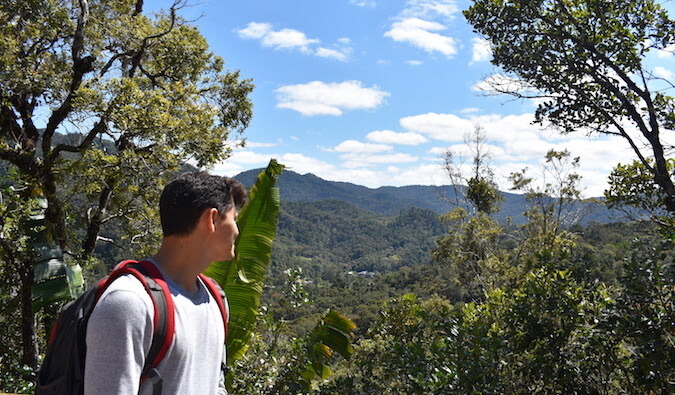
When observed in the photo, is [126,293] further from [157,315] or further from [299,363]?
[299,363]

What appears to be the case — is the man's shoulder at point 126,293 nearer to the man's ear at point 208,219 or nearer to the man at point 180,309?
the man at point 180,309

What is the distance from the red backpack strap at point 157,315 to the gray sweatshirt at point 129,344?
14mm

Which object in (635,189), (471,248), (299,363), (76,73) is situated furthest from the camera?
(471,248)

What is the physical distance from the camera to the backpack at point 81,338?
0.88 m

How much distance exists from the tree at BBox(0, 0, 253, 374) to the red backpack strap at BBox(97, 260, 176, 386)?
5542mm

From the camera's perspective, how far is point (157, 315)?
3.05ft

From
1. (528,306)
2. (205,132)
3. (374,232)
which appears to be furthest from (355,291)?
(374,232)

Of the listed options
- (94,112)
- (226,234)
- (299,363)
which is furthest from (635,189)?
(94,112)

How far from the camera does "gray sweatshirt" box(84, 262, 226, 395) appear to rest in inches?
33.4

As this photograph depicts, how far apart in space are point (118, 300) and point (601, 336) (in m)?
2.83

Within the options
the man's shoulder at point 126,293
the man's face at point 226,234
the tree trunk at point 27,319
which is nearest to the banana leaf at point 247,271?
the man's face at point 226,234

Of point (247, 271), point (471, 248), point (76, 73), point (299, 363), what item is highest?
point (76, 73)

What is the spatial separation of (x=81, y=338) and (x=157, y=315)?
14 centimetres

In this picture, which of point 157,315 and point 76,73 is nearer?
point 157,315
